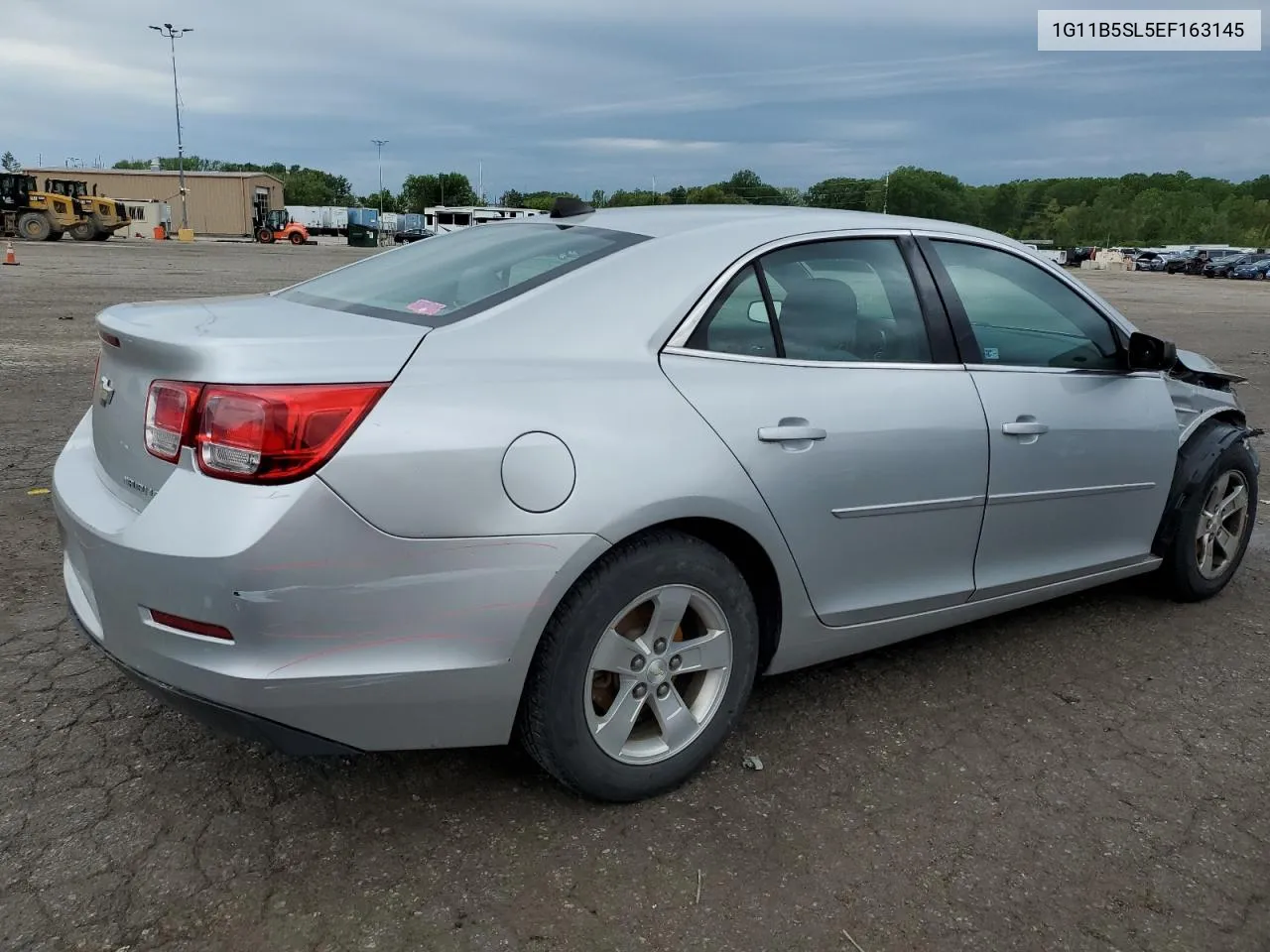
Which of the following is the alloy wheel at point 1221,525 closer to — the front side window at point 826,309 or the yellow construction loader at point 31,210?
the front side window at point 826,309

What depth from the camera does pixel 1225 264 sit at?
199ft

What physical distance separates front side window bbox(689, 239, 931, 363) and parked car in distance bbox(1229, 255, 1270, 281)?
6290cm

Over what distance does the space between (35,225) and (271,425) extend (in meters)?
44.4

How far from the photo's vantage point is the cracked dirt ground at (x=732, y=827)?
7.43 ft

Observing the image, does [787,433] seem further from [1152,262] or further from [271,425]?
[1152,262]

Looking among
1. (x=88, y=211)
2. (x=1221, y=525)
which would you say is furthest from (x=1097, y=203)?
(x=1221, y=525)

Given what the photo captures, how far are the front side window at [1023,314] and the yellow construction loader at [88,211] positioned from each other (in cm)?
4503

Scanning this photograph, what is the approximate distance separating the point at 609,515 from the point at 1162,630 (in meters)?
2.79

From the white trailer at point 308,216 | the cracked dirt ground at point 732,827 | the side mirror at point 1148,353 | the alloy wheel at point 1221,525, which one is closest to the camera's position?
the cracked dirt ground at point 732,827

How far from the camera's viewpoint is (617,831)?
2.62 m

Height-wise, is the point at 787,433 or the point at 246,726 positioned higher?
the point at 787,433

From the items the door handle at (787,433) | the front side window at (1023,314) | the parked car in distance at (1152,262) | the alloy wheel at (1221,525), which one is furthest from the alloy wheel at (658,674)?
the parked car in distance at (1152,262)

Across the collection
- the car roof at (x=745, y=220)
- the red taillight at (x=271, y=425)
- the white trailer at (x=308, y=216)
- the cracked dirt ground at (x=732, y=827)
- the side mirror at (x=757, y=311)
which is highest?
the white trailer at (x=308, y=216)

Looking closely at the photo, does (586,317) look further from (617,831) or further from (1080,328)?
(1080,328)
